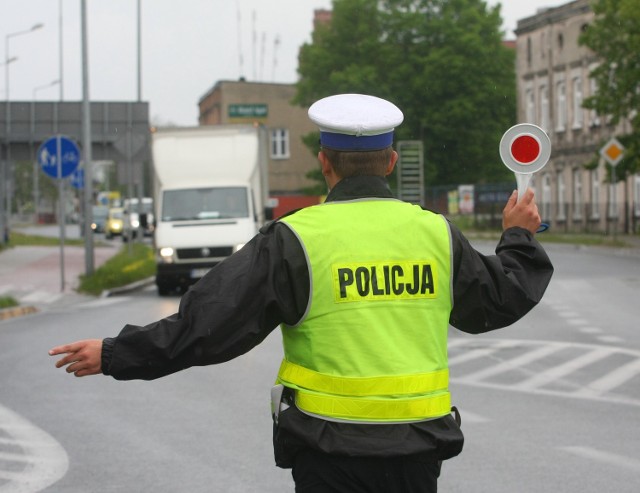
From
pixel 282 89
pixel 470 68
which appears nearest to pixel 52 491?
pixel 470 68

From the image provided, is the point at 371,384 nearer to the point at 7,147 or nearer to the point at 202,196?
the point at 202,196

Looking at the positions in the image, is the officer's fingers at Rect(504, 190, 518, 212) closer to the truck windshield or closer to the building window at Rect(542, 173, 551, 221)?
the truck windshield

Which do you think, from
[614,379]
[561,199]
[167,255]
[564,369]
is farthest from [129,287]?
[561,199]

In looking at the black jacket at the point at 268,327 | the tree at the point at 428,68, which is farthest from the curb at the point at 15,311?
the tree at the point at 428,68

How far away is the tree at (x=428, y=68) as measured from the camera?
70.3 m

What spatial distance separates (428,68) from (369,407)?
2623 inches

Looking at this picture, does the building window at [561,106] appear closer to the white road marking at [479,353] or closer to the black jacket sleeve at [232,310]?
the white road marking at [479,353]

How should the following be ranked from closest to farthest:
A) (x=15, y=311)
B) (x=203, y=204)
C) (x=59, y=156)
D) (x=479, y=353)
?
1. (x=479, y=353)
2. (x=15, y=311)
3. (x=59, y=156)
4. (x=203, y=204)

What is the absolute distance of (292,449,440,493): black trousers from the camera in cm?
382

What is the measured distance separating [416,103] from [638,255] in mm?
34705

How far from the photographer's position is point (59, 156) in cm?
2577

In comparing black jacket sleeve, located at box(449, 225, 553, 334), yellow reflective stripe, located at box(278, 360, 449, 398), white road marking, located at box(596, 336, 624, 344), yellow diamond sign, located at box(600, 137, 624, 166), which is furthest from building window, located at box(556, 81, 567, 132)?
yellow reflective stripe, located at box(278, 360, 449, 398)

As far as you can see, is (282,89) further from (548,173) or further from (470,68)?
(548,173)

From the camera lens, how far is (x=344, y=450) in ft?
12.5
